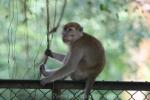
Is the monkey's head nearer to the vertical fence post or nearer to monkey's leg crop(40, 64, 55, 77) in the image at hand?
monkey's leg crop(40, 64, 55, 77)

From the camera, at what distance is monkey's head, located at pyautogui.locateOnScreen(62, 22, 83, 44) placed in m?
2.98

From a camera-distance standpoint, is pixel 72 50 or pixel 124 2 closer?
pixel 72 50

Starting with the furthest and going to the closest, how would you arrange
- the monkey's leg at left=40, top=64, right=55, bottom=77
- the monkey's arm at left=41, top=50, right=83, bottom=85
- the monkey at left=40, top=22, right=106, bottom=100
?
the monkey at left=40, top=22, right=106, bottom=100, the monkey's arm at left=41, top=50, right=83, bottom=85, the monkey's leg at left=40, top=64, right=55, bottom=77

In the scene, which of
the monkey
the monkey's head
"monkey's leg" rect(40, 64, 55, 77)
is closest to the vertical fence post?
"monkey's leg" rect(40, 64, 55, 77)

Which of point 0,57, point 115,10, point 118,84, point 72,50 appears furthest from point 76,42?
point 115,10

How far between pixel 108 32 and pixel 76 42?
2997 millimetres

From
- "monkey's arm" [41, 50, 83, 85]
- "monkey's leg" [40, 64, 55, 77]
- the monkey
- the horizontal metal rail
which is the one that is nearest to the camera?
the horizontal metal rail

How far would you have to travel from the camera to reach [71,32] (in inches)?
118

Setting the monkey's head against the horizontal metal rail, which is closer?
the horizontal metal rail

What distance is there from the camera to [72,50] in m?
3.05

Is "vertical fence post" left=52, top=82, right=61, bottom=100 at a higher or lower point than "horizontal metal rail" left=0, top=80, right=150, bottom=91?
lower

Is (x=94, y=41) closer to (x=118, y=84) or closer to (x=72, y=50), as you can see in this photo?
(x=72, y=50)

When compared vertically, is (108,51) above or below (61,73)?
below

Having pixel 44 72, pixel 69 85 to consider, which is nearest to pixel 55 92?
pixel 69 85
